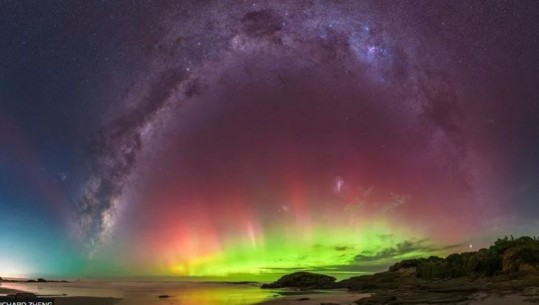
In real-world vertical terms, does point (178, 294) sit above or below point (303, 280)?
below

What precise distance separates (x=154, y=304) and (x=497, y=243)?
36.7 m

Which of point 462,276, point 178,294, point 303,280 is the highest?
point 462,276

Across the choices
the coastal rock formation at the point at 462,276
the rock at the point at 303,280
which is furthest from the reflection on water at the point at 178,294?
the coastal rock formation at the point at 462,276

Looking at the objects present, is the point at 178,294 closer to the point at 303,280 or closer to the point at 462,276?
the point at 303,280

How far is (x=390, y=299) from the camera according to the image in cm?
2603

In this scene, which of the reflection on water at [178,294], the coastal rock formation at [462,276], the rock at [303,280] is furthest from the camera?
the rock at [303,280]

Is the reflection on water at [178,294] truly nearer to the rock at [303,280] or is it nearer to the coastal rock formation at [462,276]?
the rock at [303,280]

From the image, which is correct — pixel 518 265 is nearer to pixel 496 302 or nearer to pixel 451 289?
pixel 451 289

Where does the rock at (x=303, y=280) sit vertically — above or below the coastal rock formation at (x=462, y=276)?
below

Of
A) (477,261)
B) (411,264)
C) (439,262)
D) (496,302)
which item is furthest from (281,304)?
(411,264)

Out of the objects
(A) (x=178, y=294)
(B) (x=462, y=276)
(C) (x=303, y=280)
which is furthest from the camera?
(C) (x=303, y=280)

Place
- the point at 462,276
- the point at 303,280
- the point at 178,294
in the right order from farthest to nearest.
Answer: the point at 303,280 < the point at 178,294 < the point at 462,276

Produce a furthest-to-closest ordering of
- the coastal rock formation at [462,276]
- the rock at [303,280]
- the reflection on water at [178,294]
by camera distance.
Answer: the rock at [303,280], the reflection on water at [178,294], the coastal rock formation at [462,276]

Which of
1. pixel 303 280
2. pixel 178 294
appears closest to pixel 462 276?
pixel 303 280
